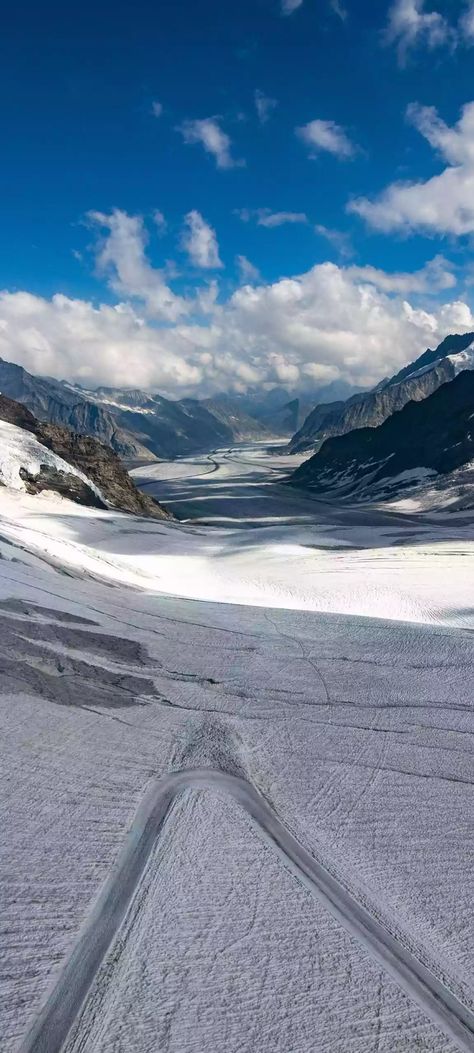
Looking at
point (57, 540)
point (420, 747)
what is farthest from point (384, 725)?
point (57, 540)

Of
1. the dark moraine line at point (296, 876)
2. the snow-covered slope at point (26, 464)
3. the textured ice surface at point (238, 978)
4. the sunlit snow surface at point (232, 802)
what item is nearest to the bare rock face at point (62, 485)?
the snow-covered slope at point (26, 464)

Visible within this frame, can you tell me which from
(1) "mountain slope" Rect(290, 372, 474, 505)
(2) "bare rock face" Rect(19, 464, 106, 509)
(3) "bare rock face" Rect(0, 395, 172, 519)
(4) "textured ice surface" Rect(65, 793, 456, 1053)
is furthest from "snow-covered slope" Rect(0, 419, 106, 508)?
(1) "mountain slope" Rect(290, 372, 474, 505)

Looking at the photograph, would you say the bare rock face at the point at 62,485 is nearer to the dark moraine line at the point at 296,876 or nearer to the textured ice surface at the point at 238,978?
the dark moraine line at the point at 296,876

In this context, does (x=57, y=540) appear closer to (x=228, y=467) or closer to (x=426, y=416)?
(x=426, y=416)

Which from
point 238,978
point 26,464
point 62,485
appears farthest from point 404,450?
point 238,978

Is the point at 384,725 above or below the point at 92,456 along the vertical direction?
below

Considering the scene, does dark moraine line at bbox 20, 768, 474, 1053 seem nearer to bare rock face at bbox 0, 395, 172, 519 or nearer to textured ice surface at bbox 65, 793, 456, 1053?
textured ice surface at bbox 65, 793, 456, 1053
